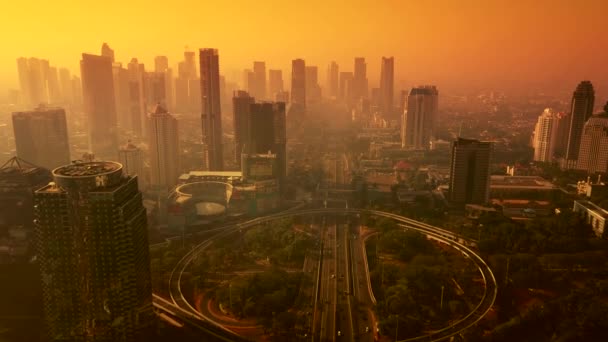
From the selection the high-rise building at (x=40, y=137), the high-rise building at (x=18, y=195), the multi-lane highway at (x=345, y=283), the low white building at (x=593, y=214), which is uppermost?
the high-rise building at (x=40, y=137)

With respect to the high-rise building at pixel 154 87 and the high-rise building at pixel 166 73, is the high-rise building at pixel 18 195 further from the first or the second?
the high-rise building at pixel 166 73

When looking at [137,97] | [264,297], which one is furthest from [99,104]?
[264,297]

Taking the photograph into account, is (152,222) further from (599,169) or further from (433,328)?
(599,169)

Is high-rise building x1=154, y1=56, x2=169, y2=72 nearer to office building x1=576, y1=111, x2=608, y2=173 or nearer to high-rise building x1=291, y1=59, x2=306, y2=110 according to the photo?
high-rise building x1=291, y1=59, x2=306, y2=110

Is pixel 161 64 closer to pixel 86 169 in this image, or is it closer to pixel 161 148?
pixel 161 148

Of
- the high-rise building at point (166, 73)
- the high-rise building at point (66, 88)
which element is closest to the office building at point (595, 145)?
the high-rise building at point (166, 73)

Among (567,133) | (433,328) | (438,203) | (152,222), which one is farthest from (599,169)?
(152,222)
